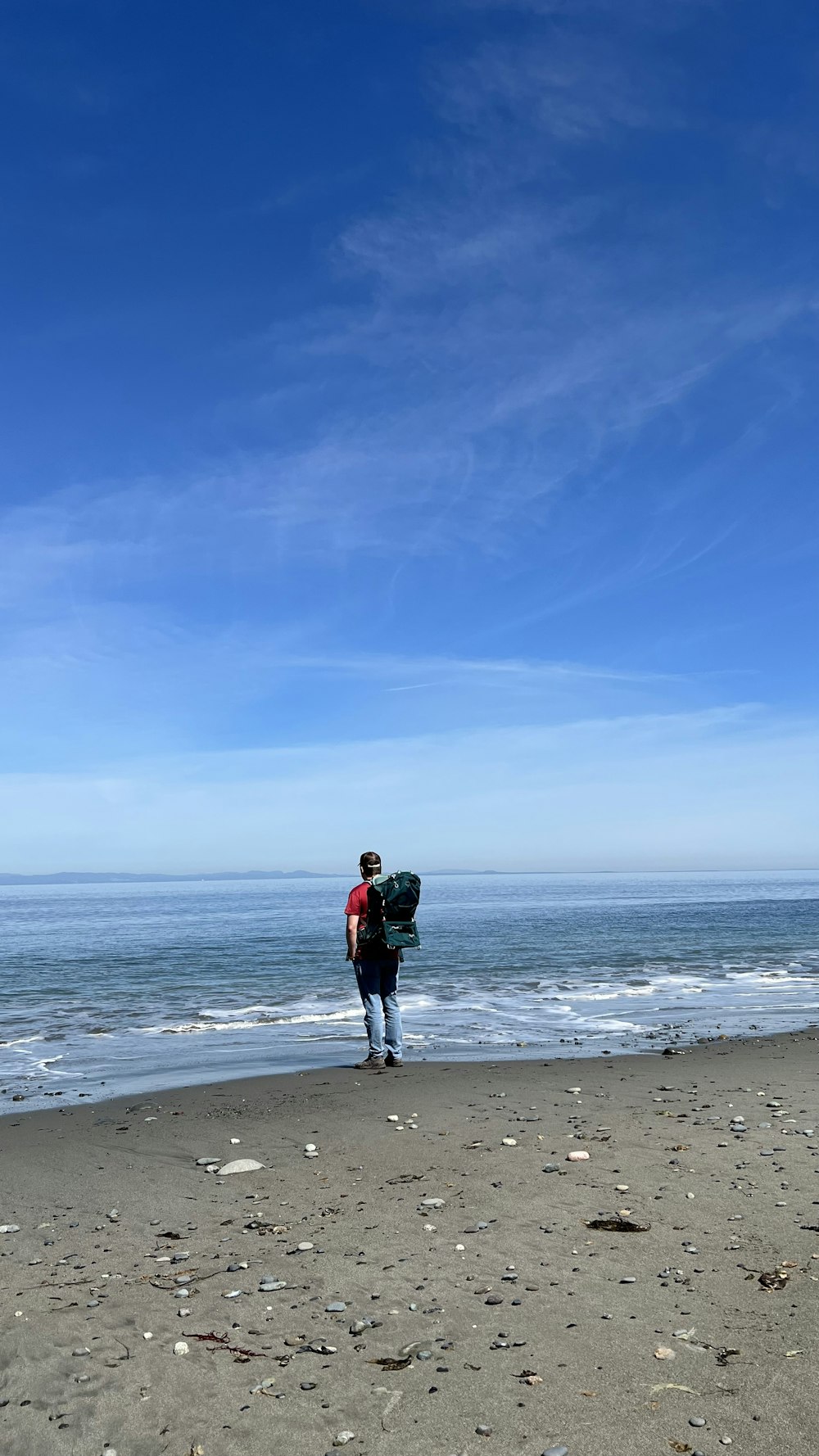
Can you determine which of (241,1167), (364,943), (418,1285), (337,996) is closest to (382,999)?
(364,943)

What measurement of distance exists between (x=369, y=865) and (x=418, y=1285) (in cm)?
804

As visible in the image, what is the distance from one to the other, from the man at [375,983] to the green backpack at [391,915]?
0.23 ft

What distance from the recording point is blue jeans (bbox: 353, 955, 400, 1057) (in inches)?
511

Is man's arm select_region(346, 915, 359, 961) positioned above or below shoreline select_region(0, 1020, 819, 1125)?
above

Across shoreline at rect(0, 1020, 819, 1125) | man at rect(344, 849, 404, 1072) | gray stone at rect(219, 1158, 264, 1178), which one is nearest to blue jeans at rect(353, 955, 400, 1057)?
man at rect(344, 849, 404, 1072)

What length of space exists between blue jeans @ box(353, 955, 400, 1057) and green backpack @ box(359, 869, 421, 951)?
0.29 metres

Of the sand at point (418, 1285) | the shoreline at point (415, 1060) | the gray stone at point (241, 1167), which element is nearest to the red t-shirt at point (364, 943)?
the shoreline at point (415, 1060)

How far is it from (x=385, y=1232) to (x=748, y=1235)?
7.64 feet

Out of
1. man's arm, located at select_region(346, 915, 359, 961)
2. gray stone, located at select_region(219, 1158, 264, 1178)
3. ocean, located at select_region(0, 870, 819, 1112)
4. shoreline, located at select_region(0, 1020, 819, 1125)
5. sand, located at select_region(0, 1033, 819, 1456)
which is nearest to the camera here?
sand, located at select_region(0, 1033, 819, 1456)

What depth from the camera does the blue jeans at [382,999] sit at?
12977mm

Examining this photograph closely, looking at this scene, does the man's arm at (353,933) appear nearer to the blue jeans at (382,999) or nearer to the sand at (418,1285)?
the blue jeans at (382,999)

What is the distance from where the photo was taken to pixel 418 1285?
213 inches

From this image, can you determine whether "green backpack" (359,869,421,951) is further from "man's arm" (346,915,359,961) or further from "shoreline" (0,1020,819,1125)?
"shoreline" (0,1020,819,1125)

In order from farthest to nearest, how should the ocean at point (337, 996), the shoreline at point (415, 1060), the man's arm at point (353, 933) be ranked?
the ocean at point (337, 996) < the man's arm at point (353, 933) < the shoreline at point (415, 1060)
